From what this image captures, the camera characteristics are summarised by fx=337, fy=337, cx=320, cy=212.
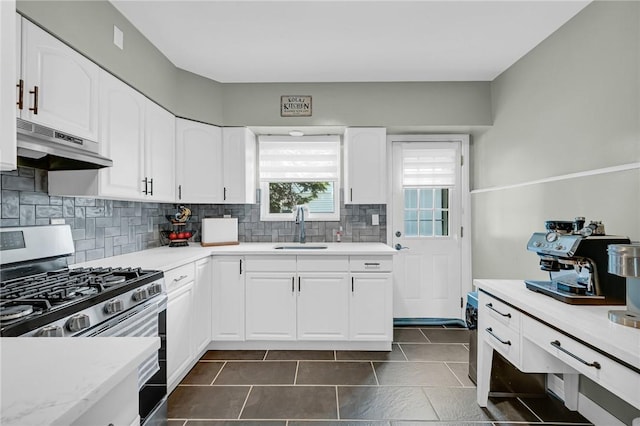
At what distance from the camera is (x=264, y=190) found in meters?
3.74

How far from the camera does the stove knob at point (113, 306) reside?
150 cm

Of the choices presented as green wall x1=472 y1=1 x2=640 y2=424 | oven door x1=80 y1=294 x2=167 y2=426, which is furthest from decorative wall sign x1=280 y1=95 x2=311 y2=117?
oven door x1=80 y1=294 x2=167 y2=426

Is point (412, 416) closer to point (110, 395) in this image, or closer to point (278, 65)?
point (110, 395)

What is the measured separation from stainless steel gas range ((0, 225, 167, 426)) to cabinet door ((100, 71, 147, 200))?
0.41 meters

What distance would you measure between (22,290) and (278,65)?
2433 millimetres

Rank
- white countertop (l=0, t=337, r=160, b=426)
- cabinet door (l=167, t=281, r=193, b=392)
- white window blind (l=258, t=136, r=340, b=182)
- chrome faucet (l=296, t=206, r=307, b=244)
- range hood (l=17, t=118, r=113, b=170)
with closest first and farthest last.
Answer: white countertop (l=0, t=337, r=160, b=426) → range hood (l=17, t=118, r=113, b=170) → cabinet door (l=167, t=281, r=193, b=392) → chrome faucet (l=296, t=206, r=307, b=244) → white window blind (l=258, t=136, r=340, b=182)

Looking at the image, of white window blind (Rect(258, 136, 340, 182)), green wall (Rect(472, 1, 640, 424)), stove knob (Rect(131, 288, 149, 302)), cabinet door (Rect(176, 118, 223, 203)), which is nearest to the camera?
stove knob (Rect(131, 288, 149, 302))

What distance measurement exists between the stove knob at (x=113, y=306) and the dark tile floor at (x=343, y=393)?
3.06ft

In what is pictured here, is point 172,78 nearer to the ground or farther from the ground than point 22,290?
farther from the ground

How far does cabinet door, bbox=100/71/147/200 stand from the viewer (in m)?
2.09

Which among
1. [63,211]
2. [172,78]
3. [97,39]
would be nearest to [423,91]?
[172,78]

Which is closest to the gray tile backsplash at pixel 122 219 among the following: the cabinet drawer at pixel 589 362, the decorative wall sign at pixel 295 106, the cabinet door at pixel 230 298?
the cabinet door at pixel 230 298

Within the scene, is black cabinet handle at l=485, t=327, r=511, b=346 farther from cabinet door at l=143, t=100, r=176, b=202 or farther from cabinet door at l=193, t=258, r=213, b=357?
cabinet door at l=143, t=100, r=176, b=202

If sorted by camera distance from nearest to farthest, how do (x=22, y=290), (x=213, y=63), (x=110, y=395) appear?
(x=110, y=395), (x=22, y=290), (x=213, y=63)
